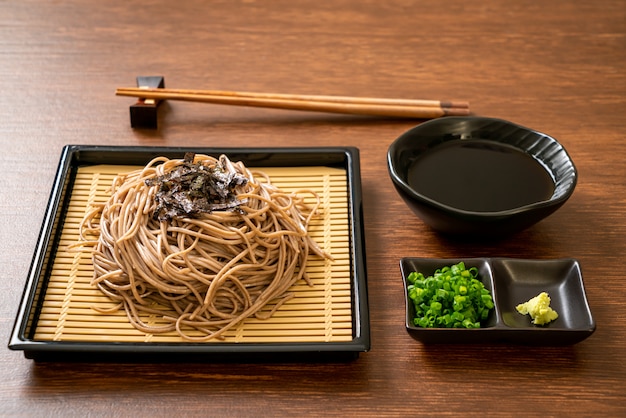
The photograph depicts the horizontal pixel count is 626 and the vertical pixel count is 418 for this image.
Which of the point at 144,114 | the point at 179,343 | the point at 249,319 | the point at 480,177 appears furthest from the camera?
the point at 144,114

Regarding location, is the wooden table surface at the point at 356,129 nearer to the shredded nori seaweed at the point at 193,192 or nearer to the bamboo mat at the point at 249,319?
the bamboo mat at the point at 249,319

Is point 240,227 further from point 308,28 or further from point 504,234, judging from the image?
point 308,28

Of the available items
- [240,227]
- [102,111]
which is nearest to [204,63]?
[102,111]

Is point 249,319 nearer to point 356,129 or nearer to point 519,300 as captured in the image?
point 519,300

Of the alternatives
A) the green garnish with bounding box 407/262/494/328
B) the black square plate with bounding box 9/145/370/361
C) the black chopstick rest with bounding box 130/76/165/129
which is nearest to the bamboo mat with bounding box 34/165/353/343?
the black square plate with bounding box 9/145/370/361

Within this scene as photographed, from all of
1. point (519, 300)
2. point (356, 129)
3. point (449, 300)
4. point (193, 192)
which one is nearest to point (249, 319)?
point (193, 192)

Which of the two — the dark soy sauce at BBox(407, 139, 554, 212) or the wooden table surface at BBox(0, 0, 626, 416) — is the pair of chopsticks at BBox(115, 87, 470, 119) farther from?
the dark soy sauce at BBox(407, 139, 554, 212)
